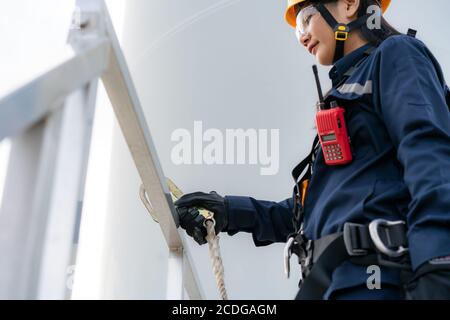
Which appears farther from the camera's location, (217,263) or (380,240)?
(217,263)

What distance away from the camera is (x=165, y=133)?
1411mm

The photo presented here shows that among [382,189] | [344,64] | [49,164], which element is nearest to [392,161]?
[382,189]

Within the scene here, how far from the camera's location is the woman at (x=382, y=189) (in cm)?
52

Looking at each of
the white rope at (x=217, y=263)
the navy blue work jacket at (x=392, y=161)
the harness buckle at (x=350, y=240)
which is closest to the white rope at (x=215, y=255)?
the white rope at (x=217, y=263)

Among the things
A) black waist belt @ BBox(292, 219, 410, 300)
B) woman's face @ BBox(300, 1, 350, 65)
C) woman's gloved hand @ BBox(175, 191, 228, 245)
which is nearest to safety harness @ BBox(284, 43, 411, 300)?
black waist belt @ BBox(292, 219, 410, 300)

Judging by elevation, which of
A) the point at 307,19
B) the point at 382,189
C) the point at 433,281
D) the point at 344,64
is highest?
the point at 307,19

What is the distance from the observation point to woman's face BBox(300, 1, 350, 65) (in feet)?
2.76

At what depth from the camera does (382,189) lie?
62cm

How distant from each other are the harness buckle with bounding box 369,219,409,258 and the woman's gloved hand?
334mm

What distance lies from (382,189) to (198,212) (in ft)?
1.06

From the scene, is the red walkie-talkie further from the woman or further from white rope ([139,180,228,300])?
white rope ([139,180,228,300])

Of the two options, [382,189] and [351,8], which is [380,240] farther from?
[351,8]

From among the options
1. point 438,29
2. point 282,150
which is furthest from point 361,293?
point 438,29

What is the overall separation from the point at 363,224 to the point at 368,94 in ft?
0.58
